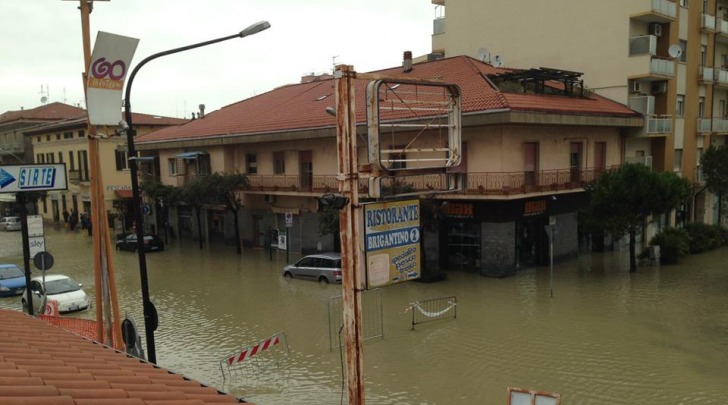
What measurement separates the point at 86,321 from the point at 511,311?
13.0 m

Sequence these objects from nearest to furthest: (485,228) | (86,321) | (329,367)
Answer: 1. (329,367)
2. (86,321)
3. (485,228)

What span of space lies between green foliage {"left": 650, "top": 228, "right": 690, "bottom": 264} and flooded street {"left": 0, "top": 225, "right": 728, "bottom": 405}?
0.59 m

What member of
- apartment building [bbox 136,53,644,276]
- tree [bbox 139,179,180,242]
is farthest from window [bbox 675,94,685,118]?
tree [bbox 139,179,180,242]

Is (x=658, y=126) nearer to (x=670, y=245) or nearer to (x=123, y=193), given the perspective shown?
(x=670, y=245)

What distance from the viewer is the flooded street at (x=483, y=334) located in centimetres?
1185

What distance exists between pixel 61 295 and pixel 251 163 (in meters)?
15.4

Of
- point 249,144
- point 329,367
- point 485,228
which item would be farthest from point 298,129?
point 329,367

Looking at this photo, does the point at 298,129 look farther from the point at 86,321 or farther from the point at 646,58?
the point at 646,58

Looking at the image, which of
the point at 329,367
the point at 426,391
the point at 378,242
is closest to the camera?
the point at 378,242

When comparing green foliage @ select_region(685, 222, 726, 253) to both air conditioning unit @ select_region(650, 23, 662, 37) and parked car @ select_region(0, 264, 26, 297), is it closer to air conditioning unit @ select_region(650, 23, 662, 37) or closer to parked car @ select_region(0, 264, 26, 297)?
air conditioning unit @ select_region(650, 23, 662, 37)

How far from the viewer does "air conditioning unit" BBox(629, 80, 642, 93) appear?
→ 28.8 metres

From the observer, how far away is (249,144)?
108ft

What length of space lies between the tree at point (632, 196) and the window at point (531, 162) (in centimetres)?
249

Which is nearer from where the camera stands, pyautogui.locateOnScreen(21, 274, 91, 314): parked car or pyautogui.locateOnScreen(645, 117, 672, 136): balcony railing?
pyautogui.locateOnScreen(21, 274, 91, 314): parked car
